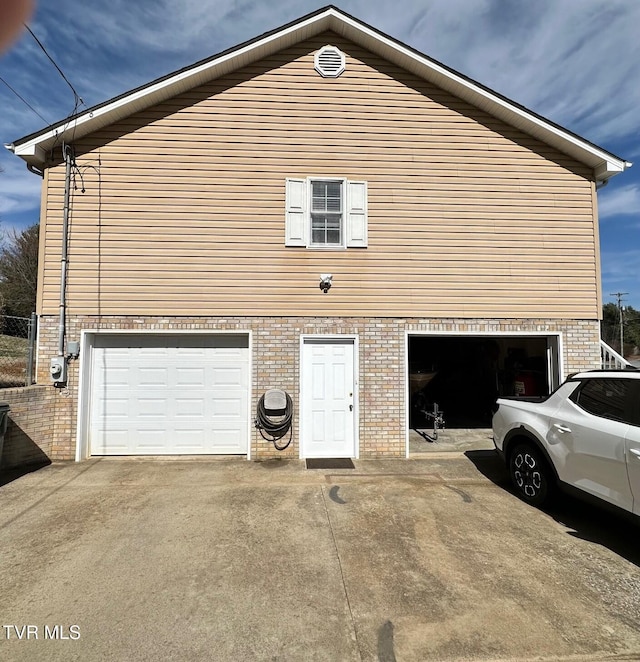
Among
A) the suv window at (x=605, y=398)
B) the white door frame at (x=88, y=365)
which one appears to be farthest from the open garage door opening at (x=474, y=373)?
the white door frame at (x=88, y=365)

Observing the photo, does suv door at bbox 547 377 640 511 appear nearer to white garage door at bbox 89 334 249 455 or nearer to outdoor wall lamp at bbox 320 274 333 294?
→ outdoor wall lamp at bbox 320 274 333 294

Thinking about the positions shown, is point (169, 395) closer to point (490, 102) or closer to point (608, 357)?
point (490, 102)

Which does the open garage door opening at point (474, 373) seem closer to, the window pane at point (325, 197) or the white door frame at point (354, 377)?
the white door frame at point (354, 377)

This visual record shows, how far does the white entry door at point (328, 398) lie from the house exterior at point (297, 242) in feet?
0.11

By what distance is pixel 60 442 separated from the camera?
695cm

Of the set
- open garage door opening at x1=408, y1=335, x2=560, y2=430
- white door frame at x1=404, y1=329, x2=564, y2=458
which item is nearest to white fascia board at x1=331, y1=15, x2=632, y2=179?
white door frame at x1=404, y1=329, x2=564, y2=458

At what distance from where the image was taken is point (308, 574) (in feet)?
11.5

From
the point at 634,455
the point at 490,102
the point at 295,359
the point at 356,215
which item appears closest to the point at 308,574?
the point at 634,455

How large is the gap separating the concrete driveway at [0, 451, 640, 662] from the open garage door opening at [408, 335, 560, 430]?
4.19 meters

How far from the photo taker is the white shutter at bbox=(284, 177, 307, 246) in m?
7.34

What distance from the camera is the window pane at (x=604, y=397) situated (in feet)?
13.4

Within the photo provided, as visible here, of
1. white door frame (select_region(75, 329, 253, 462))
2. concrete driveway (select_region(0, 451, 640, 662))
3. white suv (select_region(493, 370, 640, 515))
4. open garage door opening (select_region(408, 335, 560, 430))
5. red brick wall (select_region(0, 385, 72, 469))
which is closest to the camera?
concrete driveway (select_region(0, 451, 640, 662))

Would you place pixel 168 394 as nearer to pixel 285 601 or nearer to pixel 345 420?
pixel 345 420

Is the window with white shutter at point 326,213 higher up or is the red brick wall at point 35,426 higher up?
the window with white shutter at point 326,213
